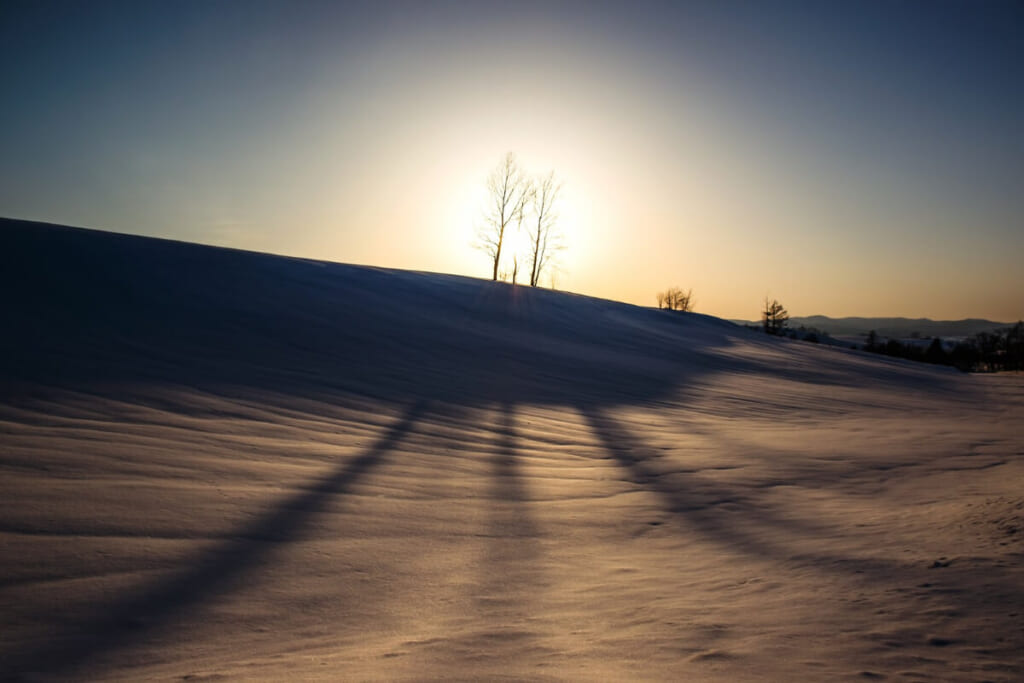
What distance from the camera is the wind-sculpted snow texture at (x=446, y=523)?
1696 millimetres

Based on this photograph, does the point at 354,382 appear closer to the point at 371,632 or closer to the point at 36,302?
the point at 36,302

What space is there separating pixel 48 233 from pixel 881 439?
1244cm

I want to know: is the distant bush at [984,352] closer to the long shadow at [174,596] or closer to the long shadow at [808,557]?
the long shadow at [808,557]

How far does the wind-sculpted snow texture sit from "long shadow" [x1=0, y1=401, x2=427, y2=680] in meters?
0.01

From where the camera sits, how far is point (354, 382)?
6004 millimetres

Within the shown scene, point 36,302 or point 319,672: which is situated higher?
point 36,302

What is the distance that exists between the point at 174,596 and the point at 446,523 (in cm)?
124

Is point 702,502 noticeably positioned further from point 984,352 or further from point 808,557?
point 984,352

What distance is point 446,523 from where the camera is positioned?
290cm

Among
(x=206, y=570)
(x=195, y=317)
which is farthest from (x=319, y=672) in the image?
(x=195, y=317)

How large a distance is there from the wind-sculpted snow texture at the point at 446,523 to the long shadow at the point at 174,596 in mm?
11

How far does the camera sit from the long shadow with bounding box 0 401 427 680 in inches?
63.9

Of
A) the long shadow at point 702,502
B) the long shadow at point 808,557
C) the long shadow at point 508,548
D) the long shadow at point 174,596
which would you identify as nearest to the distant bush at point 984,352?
the long shadow at point 702,502

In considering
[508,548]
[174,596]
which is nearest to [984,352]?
[508,548]
